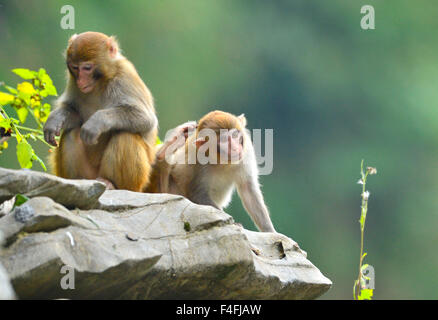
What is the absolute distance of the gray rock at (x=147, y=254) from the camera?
3340 millimetres

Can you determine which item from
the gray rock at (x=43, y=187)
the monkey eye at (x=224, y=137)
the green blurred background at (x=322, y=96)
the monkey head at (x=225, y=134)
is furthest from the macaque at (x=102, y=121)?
the green blurred background at (x=322, y=96)

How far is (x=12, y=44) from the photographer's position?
39.3 feet

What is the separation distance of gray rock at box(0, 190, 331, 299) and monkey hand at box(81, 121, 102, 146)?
735 mm

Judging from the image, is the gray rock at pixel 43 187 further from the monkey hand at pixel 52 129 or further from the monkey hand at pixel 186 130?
the monkey hand at pixel 186 130

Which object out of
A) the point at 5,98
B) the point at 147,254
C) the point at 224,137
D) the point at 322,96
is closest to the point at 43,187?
the point at 147,254

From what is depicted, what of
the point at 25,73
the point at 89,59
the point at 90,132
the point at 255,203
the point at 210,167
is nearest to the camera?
the point at 90,132

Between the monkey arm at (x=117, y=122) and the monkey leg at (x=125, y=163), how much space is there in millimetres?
75

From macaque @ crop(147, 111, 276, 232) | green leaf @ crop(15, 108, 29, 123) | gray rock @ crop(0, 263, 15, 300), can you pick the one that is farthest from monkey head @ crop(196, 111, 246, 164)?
gray rock @ crop(0, 263, 15, 300)

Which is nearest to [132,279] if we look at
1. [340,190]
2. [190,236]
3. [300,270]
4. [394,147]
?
[190,236]

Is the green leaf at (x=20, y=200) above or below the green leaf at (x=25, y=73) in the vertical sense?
below

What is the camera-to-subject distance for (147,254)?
11.8ft

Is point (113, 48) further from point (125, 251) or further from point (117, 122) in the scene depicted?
point (125, 251)

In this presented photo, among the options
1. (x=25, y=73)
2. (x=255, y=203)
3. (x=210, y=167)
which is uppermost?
(x=25, y=73)

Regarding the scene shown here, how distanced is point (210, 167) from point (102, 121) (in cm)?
106
